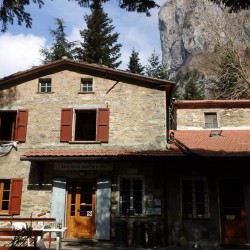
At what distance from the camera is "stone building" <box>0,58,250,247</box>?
43.3 feet

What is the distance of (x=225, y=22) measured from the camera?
84.9 ft

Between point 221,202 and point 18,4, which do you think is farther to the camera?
point 221,202

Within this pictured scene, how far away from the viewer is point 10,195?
46.1ft

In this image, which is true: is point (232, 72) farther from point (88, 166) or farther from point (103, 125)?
point (88, 166)

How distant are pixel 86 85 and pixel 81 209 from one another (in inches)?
208

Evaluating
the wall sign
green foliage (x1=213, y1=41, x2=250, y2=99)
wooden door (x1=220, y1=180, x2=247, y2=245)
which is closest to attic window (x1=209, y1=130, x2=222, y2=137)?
wooden door (x1=220, y1=180, x2=247, y2=245)

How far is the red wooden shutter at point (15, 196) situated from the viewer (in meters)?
13.9

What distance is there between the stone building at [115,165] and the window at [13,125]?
44 mm

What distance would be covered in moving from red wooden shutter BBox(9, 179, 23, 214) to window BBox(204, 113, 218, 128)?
9238 mm

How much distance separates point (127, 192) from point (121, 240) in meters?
1.78

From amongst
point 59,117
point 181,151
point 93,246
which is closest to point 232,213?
point 181,151

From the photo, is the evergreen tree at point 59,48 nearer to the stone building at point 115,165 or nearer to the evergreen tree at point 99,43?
the evergreen tree at point 99,43

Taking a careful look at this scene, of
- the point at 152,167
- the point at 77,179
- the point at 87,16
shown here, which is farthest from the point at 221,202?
the point at 87,16

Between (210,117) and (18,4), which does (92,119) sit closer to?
(210,117)
